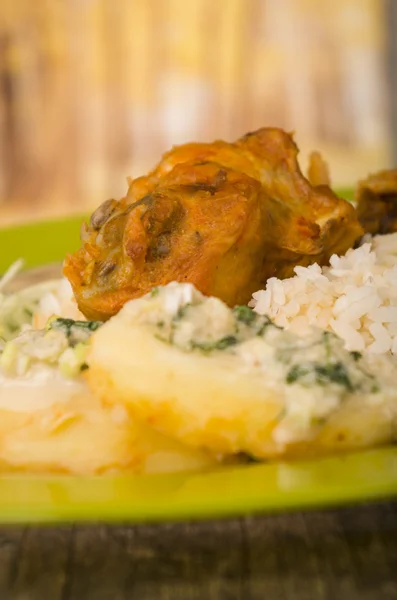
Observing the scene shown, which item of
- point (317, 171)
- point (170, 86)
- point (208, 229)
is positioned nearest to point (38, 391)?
point (208, 229)

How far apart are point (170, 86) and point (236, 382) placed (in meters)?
4.93

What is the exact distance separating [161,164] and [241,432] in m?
0.88

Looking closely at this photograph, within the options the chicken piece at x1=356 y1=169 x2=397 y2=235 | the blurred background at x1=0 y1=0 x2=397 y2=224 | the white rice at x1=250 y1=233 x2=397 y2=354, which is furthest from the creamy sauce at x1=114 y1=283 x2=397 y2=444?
the blurred background at x1=0 y1=0 x2=397 y2=224

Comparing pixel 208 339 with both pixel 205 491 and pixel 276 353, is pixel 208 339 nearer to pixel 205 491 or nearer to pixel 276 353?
pixel 276 353

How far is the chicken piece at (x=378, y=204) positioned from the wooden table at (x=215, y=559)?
3.70 feet

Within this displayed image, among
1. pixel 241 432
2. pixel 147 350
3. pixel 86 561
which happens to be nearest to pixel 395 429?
pixel 241 432

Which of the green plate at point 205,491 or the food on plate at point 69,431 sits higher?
the green plate at point 205,491

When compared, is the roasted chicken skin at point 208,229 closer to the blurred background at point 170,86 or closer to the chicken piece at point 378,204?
the chicken piece at point 378,204

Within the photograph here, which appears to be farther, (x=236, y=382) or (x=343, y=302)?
(x=343, y=302)

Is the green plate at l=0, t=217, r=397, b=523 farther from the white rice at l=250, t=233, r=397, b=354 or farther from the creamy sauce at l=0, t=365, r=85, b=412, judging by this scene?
the white rice at l=250, t=233, r=397, b=354

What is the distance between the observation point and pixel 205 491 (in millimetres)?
1012

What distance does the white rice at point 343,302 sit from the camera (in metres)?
1.55

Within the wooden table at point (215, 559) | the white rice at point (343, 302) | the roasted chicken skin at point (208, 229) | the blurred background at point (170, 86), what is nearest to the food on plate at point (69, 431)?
the wooden table at point (215, 559)

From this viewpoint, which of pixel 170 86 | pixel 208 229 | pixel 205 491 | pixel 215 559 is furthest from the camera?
pixel 170 86
